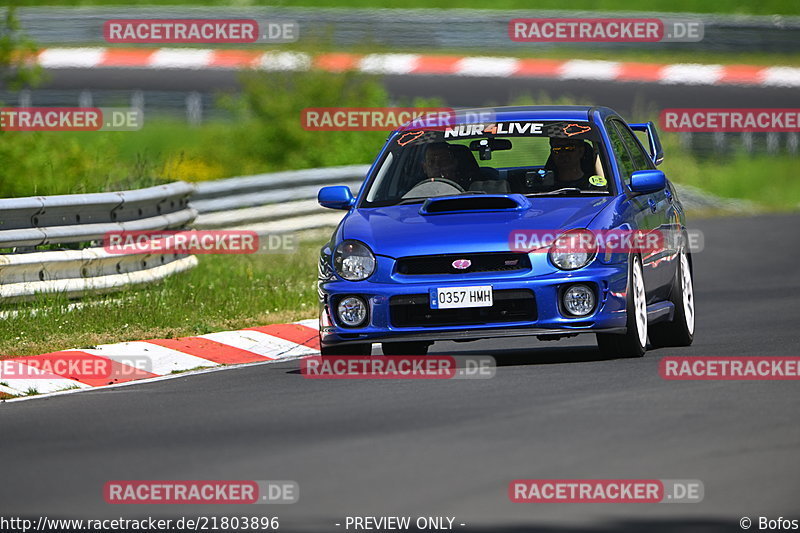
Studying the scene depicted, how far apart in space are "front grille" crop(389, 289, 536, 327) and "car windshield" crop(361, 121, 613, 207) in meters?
1.08

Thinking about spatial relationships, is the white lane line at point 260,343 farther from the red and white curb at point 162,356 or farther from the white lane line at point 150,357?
the white lane line at point 150,357

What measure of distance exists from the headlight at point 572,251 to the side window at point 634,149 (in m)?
2.02

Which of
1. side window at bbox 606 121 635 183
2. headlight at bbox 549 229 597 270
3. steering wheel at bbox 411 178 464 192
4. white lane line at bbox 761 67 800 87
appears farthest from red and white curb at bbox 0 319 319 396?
white lane line at bbox 761 67 800 87

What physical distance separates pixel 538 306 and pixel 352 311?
116cm

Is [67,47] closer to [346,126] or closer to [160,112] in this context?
[160,112]

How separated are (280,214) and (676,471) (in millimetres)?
15083

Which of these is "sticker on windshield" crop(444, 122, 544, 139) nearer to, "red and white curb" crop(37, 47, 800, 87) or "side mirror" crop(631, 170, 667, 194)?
"side mirror" crop(631, 170, 667, 194)

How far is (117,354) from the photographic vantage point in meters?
12.2

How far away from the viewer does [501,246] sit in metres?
10.8

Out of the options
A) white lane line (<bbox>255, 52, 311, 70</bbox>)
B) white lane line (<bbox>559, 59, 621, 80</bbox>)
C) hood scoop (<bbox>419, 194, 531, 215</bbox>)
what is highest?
white lane line (<bbox>559, 59, 621, 80</bbox>)

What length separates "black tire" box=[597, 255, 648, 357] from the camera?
1091cm

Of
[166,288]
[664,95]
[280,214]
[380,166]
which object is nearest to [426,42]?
[664,95]

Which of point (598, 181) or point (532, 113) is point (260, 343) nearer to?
point (532, 113)

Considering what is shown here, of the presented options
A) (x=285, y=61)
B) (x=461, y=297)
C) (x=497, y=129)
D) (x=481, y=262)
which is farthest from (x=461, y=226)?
(x=285, y=61)
